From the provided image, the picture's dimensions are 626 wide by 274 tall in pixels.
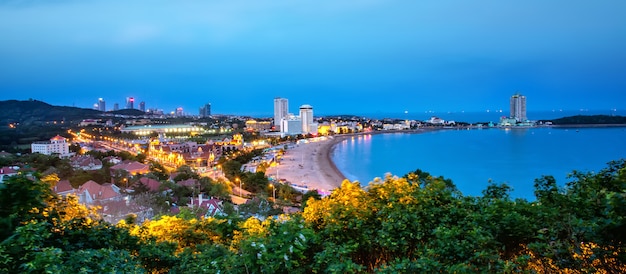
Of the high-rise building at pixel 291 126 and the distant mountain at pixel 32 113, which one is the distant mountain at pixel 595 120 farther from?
the distant mountain at pixel 32 113

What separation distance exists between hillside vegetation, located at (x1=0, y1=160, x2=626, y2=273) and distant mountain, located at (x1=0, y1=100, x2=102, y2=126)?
41.6m

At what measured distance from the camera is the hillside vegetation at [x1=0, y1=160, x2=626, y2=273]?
1.86 metres

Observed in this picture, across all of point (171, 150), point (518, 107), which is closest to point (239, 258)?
point (171, 150)

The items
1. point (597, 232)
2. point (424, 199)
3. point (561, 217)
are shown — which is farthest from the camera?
point (424, 199)

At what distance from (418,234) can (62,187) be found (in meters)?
10.3

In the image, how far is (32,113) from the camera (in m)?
42.2

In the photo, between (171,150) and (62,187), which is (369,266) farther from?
(171,150)

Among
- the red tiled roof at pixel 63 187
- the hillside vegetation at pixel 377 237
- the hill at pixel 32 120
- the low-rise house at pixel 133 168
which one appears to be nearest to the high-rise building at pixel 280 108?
the hill at pixel 32 120

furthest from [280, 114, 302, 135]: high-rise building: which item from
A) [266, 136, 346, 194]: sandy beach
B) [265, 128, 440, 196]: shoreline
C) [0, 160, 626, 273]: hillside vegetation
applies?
[0, 160, 626, 273]: hillside vegetation

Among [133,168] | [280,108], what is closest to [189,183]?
[133,168]

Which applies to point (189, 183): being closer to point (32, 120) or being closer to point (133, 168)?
point (133, 168)

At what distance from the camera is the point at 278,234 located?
2.34m

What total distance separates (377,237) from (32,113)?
169 ft

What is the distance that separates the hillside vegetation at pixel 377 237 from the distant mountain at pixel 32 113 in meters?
41.6
